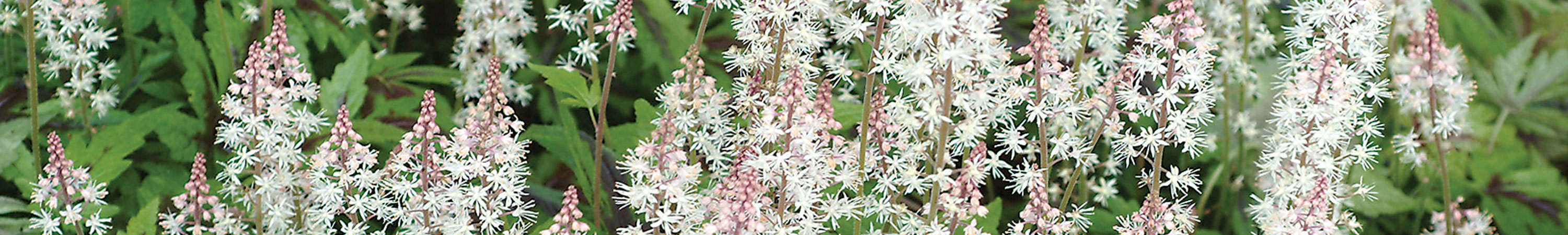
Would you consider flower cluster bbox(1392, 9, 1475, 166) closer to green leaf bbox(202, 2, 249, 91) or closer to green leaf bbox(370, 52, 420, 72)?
green leaf bbox(370, 52, 420, 72)

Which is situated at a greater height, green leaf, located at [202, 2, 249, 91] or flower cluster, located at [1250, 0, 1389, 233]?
green leaf, located at [202, 2, 249, 91]

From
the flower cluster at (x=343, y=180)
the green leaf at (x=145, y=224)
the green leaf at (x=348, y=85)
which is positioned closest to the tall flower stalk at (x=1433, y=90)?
the flower cluster at (x=343, y=180)

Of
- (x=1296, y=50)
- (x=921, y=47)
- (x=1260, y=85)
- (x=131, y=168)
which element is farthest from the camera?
(x=1260, y=85)

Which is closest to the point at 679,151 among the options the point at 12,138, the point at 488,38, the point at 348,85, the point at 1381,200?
the point at 488,38

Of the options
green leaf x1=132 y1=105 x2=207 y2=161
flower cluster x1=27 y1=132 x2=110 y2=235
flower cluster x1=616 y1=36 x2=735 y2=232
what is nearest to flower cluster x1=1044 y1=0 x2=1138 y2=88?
Result: flower cluster x1=616 y1=36 x2=735 y2=232

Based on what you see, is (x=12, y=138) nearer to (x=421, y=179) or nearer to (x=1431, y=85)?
(x=421, y=179)

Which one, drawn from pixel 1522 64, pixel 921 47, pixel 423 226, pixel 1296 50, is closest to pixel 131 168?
pixel 423 226

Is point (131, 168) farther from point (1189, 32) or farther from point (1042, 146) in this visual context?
point (1189, 32)
